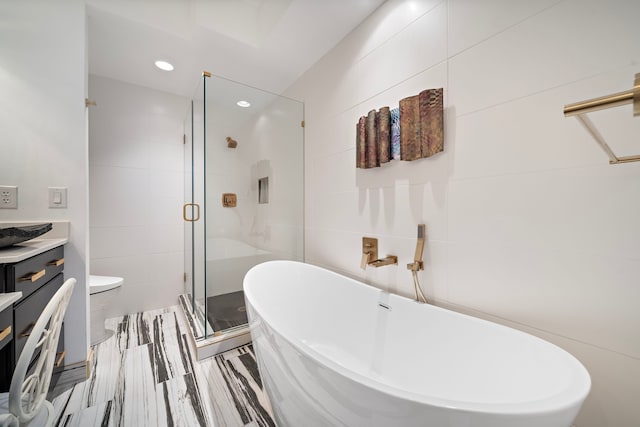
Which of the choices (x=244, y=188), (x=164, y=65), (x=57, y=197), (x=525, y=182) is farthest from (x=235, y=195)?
(x=525, y=182)

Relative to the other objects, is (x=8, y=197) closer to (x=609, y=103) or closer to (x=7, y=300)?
(x=7, y=300)

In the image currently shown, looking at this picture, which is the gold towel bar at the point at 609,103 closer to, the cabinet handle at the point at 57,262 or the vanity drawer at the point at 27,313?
the vanity drawer at the point at 27,313

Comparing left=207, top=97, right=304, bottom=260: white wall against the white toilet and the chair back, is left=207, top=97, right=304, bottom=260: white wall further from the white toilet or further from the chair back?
the chair back

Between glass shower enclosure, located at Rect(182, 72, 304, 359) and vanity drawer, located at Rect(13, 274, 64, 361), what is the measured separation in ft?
2.73

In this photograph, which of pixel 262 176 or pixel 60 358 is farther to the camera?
pixel 262 176

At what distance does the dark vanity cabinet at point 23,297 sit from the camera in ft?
3.28

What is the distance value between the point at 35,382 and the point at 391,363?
55.1 inches

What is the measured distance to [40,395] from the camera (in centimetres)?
77

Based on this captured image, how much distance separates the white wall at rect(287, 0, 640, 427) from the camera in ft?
2.65

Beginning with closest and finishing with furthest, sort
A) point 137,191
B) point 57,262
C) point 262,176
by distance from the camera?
1. point 57,262
2. point 262,176
3. point 137,191

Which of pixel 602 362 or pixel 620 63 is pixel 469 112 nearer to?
pixel 620 63

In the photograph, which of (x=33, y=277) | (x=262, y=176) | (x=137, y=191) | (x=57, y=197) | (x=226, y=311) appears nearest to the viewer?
(x=33, y=277)

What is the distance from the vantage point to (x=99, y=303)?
74.5 inches

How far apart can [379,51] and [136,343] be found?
2.84 meters
